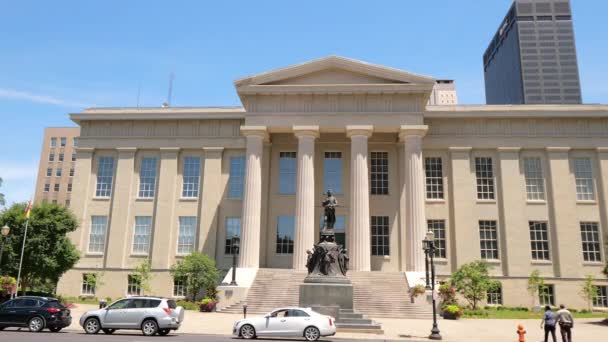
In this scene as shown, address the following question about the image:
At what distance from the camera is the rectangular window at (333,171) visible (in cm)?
4028

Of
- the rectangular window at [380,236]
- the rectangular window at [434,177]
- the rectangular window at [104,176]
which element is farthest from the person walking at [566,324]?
the rectangular window at [104,176]

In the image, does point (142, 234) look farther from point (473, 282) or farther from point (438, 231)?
point (473, 282)

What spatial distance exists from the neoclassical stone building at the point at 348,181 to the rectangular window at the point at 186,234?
0.32ft

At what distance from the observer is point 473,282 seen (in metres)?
33.2

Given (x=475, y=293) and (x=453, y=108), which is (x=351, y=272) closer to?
(x=475, y=293)

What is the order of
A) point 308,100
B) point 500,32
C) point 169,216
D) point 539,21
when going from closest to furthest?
point 308,100 < point 169,216 < point 539,21 < point 500,32

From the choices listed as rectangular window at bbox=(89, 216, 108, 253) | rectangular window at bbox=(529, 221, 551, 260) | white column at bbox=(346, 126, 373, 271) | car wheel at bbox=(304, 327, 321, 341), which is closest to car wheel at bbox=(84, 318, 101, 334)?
car wheel at bbox=(304, 327, 321, 341)

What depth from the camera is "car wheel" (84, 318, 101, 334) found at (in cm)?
1916

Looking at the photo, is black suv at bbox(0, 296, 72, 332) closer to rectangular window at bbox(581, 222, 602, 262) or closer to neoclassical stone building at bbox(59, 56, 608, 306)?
neoclassical stone building at bbox(59, 56, 608, 306)

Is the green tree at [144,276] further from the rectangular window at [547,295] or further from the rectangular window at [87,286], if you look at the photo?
the rectangular window at [547,295]

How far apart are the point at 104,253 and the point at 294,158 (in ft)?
58.9

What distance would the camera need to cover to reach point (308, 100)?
125 ft

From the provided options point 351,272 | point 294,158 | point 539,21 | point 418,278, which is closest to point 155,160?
point 294,158

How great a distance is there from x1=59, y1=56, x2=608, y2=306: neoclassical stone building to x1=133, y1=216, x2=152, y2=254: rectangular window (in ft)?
0.33
